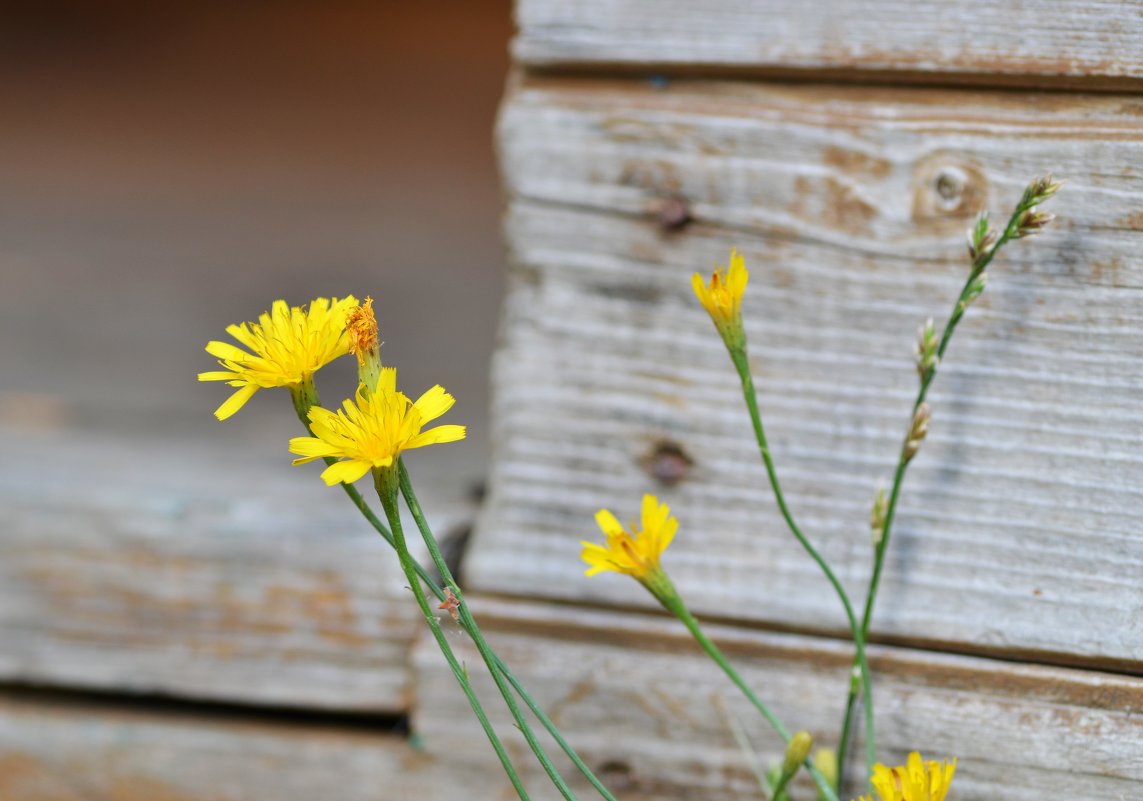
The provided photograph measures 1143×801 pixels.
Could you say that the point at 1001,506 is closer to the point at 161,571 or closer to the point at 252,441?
the point at 161,571

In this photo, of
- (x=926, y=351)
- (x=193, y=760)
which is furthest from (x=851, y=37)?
(x=193, y=760)

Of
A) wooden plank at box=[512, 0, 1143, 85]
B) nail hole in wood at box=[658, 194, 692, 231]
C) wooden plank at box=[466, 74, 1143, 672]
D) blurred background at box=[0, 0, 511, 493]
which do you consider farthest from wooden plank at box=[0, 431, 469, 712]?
blurred background at box=[0, 0, 511, 493]

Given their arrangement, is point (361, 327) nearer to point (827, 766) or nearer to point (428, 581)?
point (428, 581)

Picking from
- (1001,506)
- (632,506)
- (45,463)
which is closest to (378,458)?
(632,506)

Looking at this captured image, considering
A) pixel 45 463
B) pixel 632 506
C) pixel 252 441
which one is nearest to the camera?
pixel 632 506

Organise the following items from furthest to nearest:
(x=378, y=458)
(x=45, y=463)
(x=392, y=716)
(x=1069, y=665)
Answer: (x=45, y=463), (x=392, y=716), (x=1069, y=665), (x=378, y=458)

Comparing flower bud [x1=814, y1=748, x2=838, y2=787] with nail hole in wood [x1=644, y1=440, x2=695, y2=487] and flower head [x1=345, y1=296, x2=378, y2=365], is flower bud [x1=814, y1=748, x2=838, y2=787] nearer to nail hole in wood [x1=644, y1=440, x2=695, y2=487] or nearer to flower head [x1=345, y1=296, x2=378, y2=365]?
nail hole in wood [x1=644, y1=440, x2=695, y2=487]

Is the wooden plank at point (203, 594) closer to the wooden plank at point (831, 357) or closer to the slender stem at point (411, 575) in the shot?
the wooden plank at point (831, 357)
